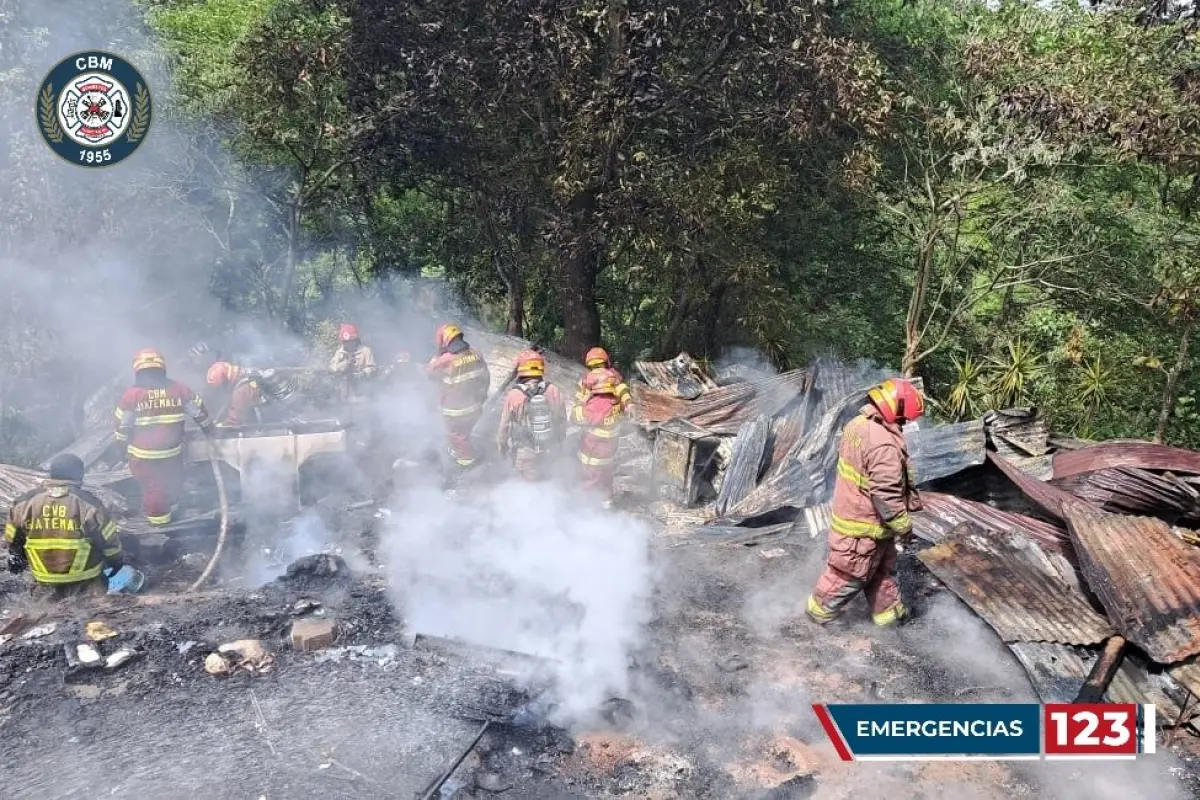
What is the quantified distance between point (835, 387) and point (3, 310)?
9.84 m

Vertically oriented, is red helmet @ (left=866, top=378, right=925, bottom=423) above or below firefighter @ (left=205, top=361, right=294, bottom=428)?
above

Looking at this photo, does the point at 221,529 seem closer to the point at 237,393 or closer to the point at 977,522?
the point at 237,393

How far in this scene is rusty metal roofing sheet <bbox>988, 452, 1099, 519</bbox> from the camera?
5969mm

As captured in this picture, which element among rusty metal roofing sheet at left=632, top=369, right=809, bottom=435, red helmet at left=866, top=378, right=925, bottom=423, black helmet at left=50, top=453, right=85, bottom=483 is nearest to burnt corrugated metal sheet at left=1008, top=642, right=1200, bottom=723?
red helmet at left=866, top=378, right=925, bottom=423

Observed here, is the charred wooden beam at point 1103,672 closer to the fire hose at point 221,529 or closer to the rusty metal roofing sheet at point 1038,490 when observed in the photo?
the rusty metal roofing sheet at point 1038,490

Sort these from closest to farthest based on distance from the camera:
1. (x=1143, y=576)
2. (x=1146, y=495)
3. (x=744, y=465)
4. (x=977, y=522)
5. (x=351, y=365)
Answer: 1. (x=1143, y=576)
2. (x=1146, y=495)
3. (x=977, y=522)
4. (x=744, y=465)
5. (x=351, y=365)

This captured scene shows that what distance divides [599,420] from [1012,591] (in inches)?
141

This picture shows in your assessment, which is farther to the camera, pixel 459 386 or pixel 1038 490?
pixel 459 386

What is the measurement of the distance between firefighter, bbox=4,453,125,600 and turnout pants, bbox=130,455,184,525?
130 cm

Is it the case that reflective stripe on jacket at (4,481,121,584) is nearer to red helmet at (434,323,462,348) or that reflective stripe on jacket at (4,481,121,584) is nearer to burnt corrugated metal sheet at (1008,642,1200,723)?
red helmet at (434,323,462,348)

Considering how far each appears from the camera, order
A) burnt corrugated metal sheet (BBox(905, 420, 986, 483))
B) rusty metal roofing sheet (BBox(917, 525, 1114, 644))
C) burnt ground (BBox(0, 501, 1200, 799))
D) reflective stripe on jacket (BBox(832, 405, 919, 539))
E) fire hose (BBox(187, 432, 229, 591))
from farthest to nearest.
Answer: burnt corrugated metal sheet (BBox(905, 420, 986, 483))
fire hose (BBox(187, 432, 229, 591))
reflective stripe on jacket (BBox(832, 405, 919, 539))
rusty metal roofing sheet (BBox(917, 525, 1114, 644))
burnt ground (BBox(0, 501, 1200, 799))

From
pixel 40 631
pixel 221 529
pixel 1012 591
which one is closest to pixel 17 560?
pixel 40 631

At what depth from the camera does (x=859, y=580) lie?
518cm

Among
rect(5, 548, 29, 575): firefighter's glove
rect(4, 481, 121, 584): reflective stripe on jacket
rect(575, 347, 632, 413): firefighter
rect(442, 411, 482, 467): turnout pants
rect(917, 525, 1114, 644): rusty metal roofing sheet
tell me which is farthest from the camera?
rect(442, 411, 482, 467): turnout pants
